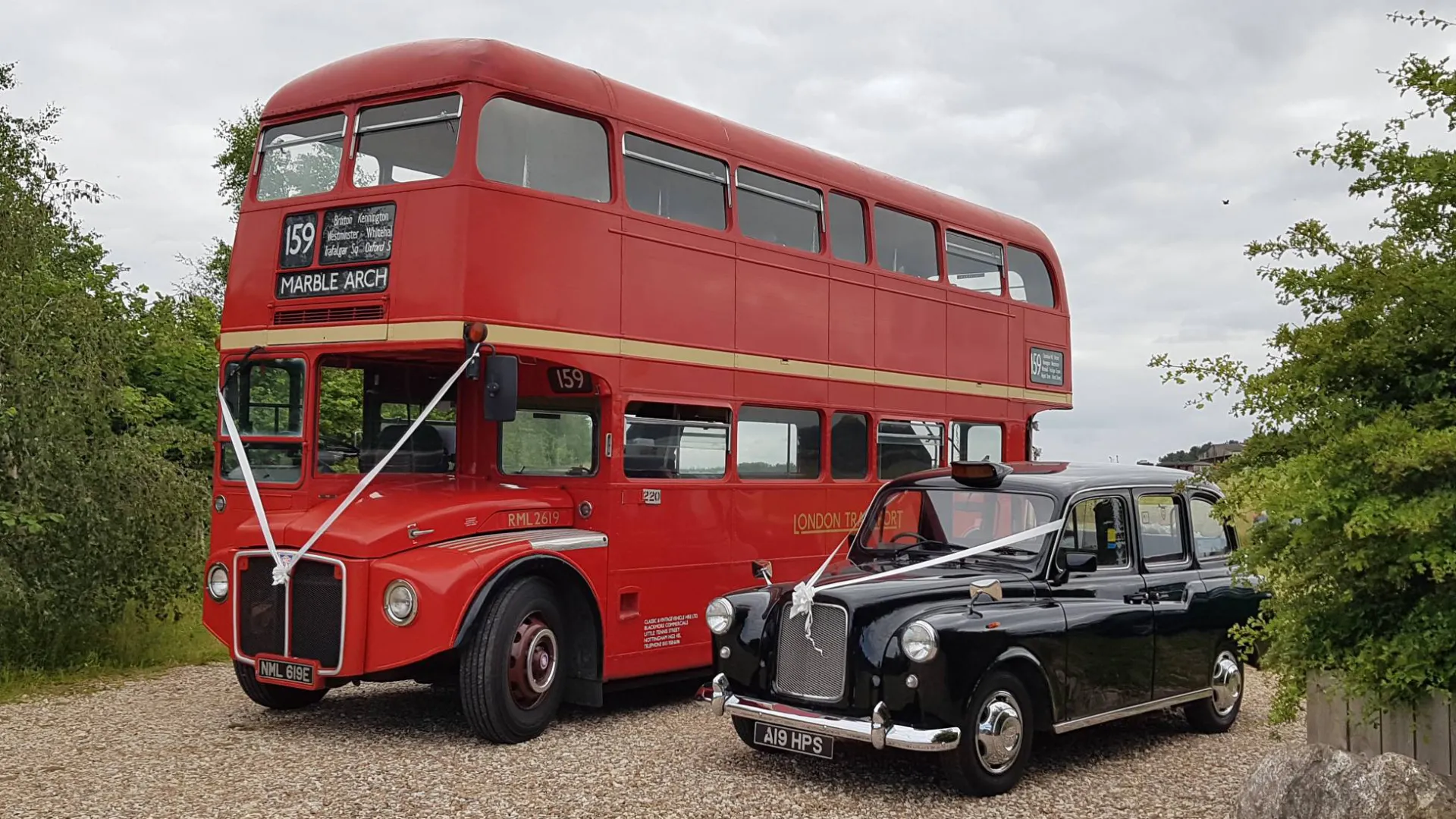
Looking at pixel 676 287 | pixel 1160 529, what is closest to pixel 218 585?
pixel 676 287

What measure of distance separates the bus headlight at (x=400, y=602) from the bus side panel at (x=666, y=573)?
1.57 m

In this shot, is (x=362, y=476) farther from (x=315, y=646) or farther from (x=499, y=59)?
(x=499, y=59)

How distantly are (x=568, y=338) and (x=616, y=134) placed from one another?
1.56 m

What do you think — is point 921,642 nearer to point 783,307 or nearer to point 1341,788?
point 1341,788

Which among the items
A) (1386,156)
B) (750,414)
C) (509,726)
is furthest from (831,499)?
(1386,156)

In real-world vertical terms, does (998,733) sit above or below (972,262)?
below

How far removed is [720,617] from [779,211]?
4.28 m

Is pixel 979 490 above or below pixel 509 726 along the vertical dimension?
above

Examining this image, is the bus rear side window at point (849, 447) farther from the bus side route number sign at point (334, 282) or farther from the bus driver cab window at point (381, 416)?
the bus side route number sign at point (334, 282)

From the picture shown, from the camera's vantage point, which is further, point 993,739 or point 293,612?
point 293,612

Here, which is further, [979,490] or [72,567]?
[72,567]

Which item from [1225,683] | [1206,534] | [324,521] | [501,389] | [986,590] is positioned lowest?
[1225,683]

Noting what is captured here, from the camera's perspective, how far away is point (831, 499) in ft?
37.8

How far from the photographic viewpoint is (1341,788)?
5.79 meters
